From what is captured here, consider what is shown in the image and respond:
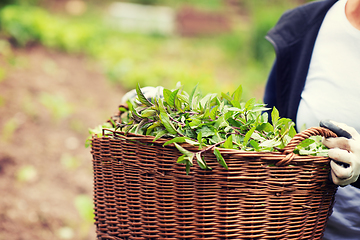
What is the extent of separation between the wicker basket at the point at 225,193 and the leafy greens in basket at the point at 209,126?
3 cm

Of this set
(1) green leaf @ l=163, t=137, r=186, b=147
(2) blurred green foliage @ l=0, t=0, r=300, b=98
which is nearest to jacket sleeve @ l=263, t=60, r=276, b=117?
(1) green leaf @ l=163, t=137, r=186, b=147

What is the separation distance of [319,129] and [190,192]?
1.21 ft

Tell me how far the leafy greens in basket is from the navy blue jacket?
0.48 m

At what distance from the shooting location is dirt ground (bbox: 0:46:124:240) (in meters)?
2.24

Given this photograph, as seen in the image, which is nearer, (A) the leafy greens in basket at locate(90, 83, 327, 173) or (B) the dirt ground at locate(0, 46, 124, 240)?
(A) the leafy greens in basket at locate(90, 83, 327, 173)

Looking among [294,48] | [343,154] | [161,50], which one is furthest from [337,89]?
[161,50]

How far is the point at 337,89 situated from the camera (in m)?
1.13

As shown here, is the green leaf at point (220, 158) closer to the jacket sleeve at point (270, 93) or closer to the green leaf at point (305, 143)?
the green leaf at point (305, 143)

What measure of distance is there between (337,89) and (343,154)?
457 millimetres

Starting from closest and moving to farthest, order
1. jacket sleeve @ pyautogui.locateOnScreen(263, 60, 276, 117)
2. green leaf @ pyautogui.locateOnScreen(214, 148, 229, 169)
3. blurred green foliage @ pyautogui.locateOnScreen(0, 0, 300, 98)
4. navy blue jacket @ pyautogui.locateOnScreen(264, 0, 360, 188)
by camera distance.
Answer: green leaf @ pyautogui.locateOnScreen(214, 148, 229, 169) → navy blue jacket @ pyautogui.locateOnScreen(264, 0, 360, 188) → jacket sleeve @ pyautogui.locateOnScreen(263, 60, 276, 117) → blurred green foliage @ pyautogui.locateOnScreen(0, 0, 300, 98)

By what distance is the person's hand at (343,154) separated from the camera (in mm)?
762

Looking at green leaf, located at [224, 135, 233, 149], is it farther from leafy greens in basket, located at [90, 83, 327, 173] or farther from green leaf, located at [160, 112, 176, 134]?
green leaf, located at [160, 112, 176, 134]

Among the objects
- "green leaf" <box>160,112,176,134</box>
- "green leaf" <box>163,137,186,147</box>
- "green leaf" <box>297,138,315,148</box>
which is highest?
"green leaf" <box>160,112,176,134</box>

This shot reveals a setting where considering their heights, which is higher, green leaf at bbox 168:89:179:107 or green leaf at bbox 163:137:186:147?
green leaf at bbox 168:89:179:107
